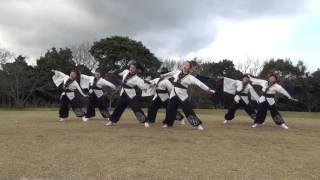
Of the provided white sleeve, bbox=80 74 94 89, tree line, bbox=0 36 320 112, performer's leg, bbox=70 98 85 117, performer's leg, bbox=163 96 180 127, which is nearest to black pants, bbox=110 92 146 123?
performer's leg, bbox=163 96 180 127

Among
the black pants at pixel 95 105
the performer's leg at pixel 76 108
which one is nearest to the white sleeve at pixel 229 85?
the black pants at pixel 95 105

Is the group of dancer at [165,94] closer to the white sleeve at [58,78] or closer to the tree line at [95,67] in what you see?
the white sleeve at [58,78]

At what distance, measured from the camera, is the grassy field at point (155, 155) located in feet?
24.9

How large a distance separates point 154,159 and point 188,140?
2.99 meters

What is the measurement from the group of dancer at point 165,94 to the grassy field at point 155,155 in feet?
6.15

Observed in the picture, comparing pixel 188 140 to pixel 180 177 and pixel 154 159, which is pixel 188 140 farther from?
pixel 180 177

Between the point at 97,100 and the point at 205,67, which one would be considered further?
the point at 205,67

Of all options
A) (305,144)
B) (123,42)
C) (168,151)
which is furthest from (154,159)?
(123,42)

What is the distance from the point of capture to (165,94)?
54.9 feet

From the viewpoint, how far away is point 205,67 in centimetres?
5925

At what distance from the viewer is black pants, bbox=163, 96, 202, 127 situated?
14.8 m

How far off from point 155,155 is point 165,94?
24.6 feet

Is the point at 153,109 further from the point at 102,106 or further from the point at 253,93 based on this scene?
the point at 253,93

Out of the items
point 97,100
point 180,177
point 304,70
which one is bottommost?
point 180,177
